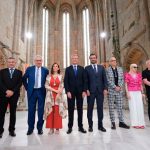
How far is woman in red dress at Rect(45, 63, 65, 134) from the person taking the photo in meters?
4.12

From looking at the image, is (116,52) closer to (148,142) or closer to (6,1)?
(6,1)

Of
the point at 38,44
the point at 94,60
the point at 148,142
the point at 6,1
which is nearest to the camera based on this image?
the point at 148,142

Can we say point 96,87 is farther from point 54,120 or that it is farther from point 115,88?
point 54,120

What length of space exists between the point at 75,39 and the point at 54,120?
2146 cm

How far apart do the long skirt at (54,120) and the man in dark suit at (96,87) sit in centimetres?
71

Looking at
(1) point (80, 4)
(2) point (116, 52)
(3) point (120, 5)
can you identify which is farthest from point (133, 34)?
(1) point (80, 4)

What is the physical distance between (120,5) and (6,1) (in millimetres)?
8187

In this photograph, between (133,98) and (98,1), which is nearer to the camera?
(133,98)

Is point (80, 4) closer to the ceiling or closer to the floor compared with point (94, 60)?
closer to the ceiling

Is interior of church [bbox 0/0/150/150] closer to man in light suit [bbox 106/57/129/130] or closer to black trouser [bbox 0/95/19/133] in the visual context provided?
black trouser [bbox 0/95/19/133]

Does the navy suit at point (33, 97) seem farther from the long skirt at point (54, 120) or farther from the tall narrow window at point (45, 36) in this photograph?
the tall narrow window at point (45, 36)

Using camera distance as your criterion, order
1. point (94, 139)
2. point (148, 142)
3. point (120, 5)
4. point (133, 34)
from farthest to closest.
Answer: point (120, 5)
point (133, 34)
point (94, 139)
point (148, 142)

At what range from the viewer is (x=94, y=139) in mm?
3344

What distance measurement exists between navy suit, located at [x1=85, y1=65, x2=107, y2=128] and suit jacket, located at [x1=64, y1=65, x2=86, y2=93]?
13 centimetres
